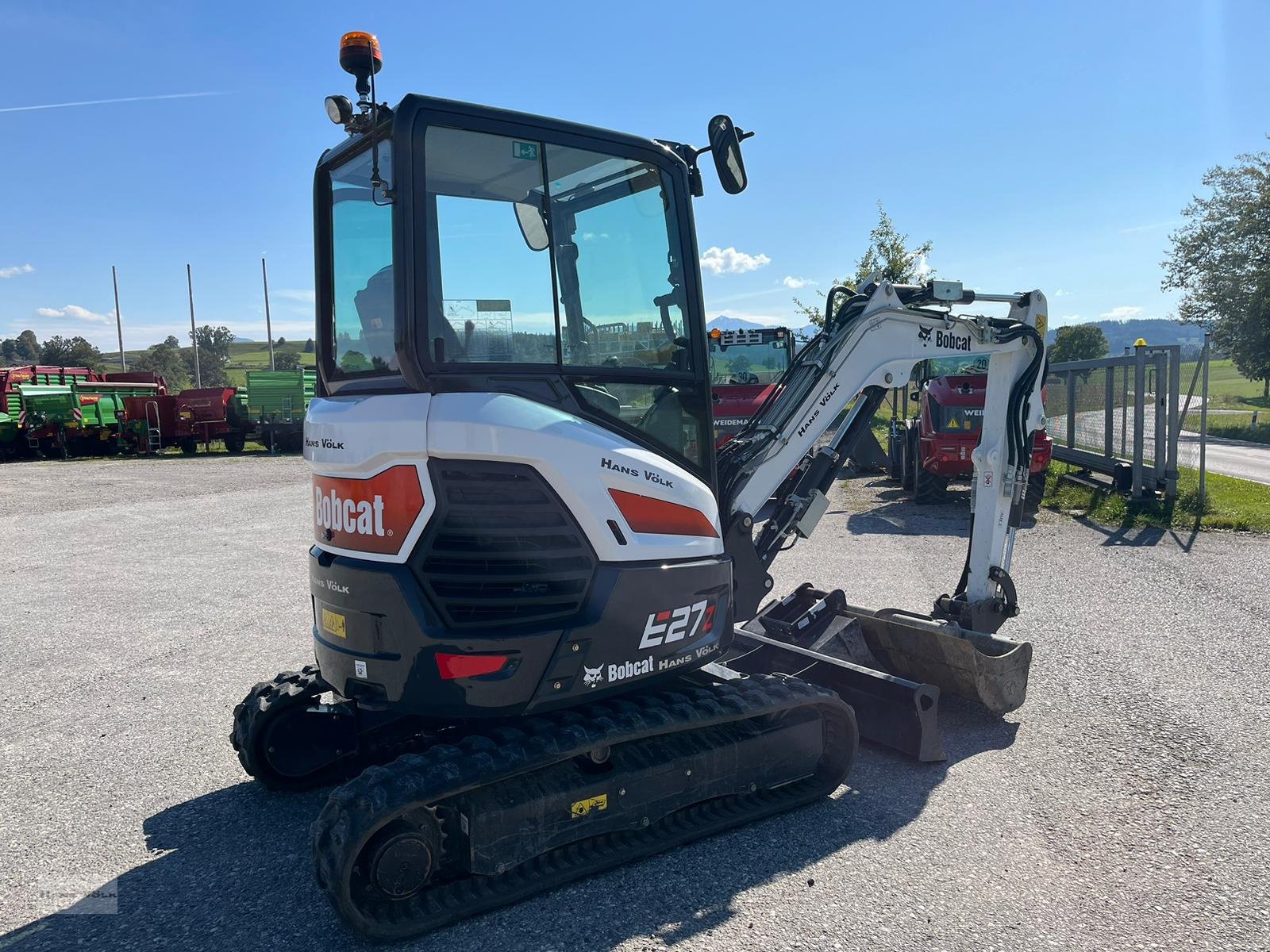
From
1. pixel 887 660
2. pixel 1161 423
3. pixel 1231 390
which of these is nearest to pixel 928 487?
pixel 1161 423

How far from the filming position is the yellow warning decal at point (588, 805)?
3527 mm

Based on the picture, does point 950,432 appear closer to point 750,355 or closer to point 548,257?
point 750,355

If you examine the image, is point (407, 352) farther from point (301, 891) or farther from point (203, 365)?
point (203, 365)

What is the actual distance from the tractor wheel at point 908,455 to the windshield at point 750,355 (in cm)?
242

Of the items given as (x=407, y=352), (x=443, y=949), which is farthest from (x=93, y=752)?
(x=407, y=352)

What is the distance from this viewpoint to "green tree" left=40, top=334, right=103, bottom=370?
68438 millimetres

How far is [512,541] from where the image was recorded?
11.1 ft

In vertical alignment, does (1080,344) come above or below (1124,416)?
above

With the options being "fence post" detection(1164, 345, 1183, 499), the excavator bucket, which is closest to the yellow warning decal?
the excavator bucket

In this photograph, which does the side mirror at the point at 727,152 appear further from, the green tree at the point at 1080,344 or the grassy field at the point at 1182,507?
the green tree at the point at 1080,344

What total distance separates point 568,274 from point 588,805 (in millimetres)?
2142

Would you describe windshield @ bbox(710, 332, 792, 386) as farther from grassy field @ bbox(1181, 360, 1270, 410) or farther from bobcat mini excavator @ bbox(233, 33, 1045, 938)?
grassy field @ bbox(1181, 360, 1270, 410)

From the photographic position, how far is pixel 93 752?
4961mm

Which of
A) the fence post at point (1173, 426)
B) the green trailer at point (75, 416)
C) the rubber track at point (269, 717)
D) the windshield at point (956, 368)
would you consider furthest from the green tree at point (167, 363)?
the rubber track at point (269, 717)
